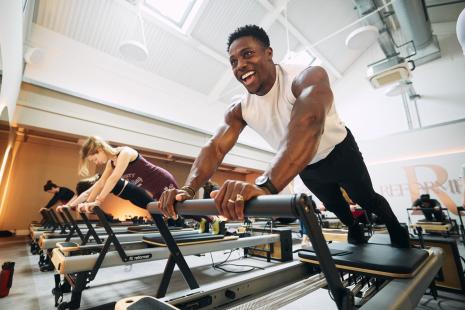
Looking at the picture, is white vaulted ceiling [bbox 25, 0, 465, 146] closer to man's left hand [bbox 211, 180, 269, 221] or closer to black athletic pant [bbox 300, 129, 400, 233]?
black athletic pant [bbox 300, 129, 400, 233]

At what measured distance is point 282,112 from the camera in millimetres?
1394

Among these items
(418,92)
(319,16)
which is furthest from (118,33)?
(418,92)

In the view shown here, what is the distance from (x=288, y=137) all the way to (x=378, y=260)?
3.39 ft

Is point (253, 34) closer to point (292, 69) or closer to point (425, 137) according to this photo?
point (292, 69)

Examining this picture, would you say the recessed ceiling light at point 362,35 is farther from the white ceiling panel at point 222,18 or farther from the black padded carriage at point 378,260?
the black padded carriage at point 378,260

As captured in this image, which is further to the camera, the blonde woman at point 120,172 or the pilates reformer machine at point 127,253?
the blonde woman at point 120,172

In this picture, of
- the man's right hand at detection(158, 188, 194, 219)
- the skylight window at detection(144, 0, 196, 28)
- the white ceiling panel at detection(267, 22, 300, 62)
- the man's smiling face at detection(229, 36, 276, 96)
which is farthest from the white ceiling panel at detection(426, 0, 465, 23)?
the man's right hand at detection(158, 188, 194, 219)

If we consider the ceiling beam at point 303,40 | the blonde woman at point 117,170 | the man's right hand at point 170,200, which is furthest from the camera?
the ceiling beam at point 303,40

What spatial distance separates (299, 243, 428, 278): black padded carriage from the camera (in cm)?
125

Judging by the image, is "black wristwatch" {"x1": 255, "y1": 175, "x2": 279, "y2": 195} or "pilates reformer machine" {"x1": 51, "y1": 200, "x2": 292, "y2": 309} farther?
"pilates reformer machine" {"x1": 51, "y1": 200, "x2": 292, "y2": 309}

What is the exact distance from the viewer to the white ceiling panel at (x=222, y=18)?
6121mm

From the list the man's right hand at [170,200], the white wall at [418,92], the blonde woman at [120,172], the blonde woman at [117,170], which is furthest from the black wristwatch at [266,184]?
the white wall at [418,92]

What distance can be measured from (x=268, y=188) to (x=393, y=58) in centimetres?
558

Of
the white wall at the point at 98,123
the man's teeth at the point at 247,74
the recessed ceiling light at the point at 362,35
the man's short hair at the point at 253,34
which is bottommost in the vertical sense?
the man's teeth at the point at 247,74
